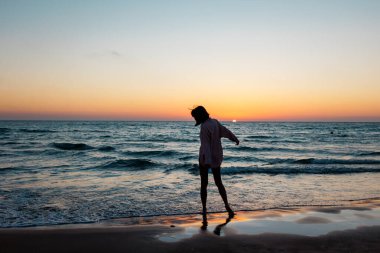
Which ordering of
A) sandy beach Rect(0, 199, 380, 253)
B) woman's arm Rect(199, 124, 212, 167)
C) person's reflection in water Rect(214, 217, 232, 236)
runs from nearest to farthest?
sandy beach Rect(0, 199, 380, 253) < person's reflection in water Rect(214, 217, 232, 236) < woman's arm Rect(199, 124, 212, 167)

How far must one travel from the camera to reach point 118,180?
1138cm

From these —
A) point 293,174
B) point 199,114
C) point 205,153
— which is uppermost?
point 199,114

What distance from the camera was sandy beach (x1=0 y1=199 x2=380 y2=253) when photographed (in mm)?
4465

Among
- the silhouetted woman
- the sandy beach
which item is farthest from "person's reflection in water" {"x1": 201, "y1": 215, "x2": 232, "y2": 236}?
the silhouetted woman

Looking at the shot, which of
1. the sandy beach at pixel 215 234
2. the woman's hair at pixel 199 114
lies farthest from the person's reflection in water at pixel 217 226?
the woman's hair at pixel 199 114

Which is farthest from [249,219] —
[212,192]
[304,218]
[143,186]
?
[143,186]

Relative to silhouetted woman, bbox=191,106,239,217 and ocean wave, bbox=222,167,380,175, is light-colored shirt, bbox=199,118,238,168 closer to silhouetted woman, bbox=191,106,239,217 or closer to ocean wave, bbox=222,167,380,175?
silhouetted woman, bbox=191,106,239,217

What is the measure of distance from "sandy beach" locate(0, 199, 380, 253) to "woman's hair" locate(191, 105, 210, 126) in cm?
172

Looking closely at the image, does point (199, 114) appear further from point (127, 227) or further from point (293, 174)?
point (293, 174)

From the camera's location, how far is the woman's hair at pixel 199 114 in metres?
6.01

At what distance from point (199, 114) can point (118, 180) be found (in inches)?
245

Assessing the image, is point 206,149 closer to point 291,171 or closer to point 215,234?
point 215,234

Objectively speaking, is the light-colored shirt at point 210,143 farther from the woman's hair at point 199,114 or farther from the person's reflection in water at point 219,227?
the person's reflection in water at point 219,227

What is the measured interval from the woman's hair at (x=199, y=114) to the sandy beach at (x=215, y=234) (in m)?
1.72
